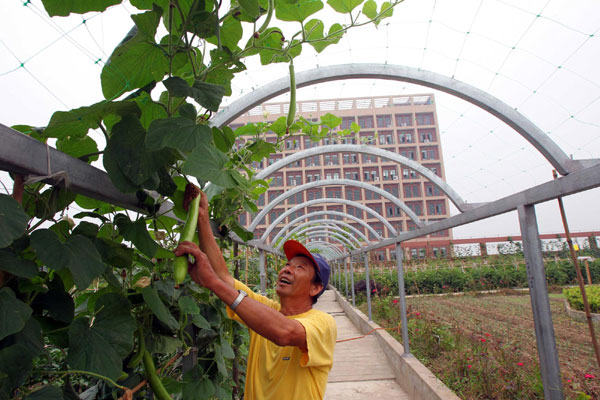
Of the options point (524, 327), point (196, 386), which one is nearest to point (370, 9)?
point (196, 386)

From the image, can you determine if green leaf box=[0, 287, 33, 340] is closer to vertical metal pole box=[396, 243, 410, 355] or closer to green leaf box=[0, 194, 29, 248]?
green leaf box=[0, 194, 29, 248]

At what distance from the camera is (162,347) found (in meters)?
1.22

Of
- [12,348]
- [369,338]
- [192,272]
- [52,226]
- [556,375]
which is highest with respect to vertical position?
[52,226]

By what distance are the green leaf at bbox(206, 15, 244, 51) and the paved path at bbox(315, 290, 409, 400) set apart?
5.21 m

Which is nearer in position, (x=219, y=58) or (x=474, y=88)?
(x=219, y=58)

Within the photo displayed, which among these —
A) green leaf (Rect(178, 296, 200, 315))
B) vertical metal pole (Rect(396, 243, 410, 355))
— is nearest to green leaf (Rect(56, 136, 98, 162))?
green leaf (Rect(178, 296, 200, 315))

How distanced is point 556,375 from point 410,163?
143 inches

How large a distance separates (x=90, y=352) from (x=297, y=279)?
1.42 metres

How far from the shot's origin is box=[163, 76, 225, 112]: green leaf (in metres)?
0.86

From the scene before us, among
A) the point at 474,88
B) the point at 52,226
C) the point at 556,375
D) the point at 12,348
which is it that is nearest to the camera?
the point at 12,348

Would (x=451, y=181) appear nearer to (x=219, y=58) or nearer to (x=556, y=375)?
(x=556, y=375)

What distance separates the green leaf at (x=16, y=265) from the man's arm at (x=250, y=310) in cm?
41

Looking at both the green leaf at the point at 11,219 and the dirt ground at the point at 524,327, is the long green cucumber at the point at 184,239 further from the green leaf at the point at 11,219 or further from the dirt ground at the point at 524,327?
the dirt ground at the point at 524,327

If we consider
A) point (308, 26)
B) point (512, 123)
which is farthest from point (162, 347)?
point (512, 123)
